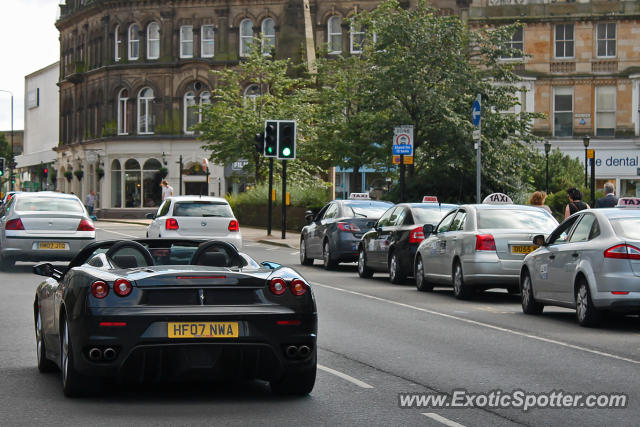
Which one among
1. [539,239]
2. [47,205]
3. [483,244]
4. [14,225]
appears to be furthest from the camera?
[47,205]

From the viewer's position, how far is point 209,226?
26828 mm

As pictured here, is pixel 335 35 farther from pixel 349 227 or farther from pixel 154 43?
pixel 349 227

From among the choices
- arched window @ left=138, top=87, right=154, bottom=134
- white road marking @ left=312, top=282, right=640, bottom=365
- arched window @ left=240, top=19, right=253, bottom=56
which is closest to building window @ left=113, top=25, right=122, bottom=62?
arched window @ left=138, top=87, right=154, bottom=134

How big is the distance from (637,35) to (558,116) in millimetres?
5359

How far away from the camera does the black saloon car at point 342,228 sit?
2555 cm

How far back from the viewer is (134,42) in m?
76.8

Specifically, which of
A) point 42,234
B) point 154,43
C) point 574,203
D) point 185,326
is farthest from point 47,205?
point 154,43

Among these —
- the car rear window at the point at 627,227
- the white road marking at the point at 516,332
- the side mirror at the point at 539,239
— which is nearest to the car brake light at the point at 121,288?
the white road marking at the point at 516,332

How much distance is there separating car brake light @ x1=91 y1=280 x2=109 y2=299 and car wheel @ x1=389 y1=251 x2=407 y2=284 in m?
14.0

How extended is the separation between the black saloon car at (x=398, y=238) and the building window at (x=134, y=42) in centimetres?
5546

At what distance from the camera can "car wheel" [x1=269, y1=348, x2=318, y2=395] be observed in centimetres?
873

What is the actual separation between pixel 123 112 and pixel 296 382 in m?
69.9

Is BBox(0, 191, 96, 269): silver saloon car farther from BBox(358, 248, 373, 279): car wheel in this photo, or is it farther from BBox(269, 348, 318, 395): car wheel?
BBox(269, 348, 318, 395): car wheel

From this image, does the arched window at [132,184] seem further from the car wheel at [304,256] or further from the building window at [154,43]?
the car wheel at [304,256]
